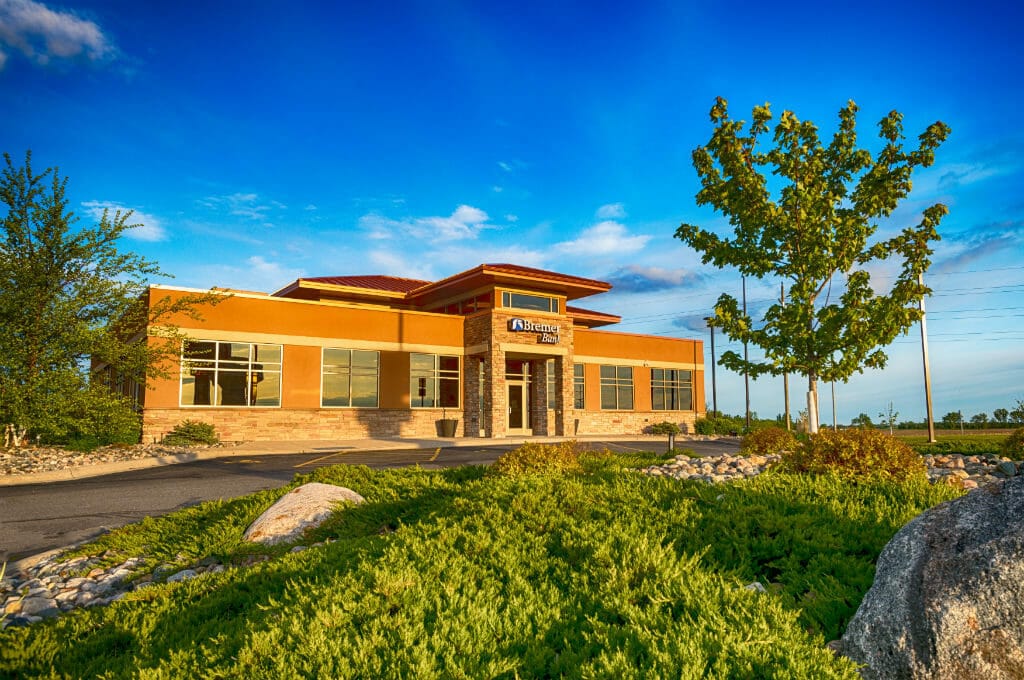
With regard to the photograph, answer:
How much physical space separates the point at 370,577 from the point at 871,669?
12.0 feet

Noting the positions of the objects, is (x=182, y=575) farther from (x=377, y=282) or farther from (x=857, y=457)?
(x=377, y=282)

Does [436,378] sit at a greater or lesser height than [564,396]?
greater

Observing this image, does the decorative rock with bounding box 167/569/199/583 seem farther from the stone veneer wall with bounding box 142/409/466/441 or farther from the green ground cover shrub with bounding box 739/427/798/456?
the stone veneer wall with bounding box 142/409/466/441

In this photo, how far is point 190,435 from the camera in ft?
82.8

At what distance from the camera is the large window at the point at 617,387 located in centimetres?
3994

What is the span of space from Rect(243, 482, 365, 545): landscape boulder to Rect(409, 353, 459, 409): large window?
894 inches

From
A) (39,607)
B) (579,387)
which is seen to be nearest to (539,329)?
(579,387)

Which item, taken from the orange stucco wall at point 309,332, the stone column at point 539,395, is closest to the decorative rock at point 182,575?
the orange stucco wall at point 309,332

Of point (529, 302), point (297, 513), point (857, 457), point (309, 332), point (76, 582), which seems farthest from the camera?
point (529, 302)

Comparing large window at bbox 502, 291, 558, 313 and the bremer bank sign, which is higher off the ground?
large window at bbox 502, 291, 558, 313

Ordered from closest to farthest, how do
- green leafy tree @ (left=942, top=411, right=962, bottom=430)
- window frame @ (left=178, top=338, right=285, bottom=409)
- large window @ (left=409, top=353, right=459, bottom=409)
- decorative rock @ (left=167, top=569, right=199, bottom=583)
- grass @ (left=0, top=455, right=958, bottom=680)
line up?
1. grass @ (left=0, top=455, right=958, bottom=680)
2. decorative rock @ (left=167, top=569, right=199, bottom=583)
3. window frame @ (left=178, top=338, right=285, bottom=409)
4. large window @ (left=409, top=353, right=459, bottom=409)
5. green leafy tree @ (left=942, top=411, right=962, bottom=430)

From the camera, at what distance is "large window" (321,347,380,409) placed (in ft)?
99.7

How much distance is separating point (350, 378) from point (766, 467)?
2249cm

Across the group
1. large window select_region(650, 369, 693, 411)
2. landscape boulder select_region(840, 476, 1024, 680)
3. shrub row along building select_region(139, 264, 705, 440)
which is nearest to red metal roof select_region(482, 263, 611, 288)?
shrub row along building select_region(139, 264, 705, 440)
